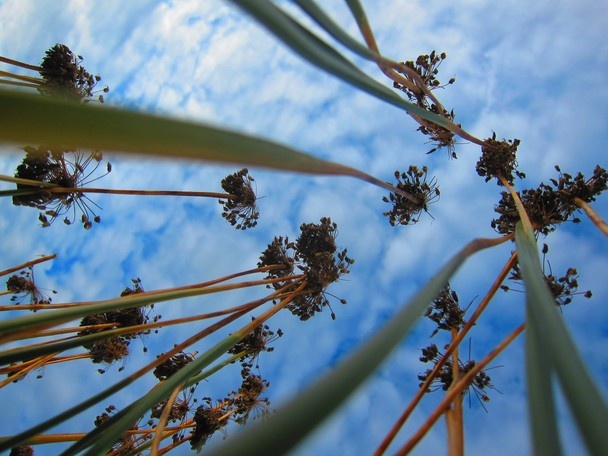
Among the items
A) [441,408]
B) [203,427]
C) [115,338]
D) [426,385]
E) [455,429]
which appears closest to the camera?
[455,429]

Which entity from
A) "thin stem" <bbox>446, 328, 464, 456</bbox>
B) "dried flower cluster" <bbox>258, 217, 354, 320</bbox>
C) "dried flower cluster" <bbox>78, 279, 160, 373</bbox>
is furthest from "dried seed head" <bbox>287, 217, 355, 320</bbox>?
"thin stem" <bbox>446, 328, 464, 456</bbox>

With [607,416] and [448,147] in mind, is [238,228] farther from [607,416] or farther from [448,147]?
[607,416]

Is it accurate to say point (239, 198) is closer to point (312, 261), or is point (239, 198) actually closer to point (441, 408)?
point (312, 261)

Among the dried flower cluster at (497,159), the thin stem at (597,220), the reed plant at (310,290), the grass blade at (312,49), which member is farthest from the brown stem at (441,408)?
the dried flower cluster at (497,159)

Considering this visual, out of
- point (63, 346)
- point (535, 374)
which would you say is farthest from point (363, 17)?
point (63, 346)

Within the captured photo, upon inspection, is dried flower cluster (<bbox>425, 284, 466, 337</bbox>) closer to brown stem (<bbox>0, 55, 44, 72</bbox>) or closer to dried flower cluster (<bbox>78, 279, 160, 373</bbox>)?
dried flower cluster (<bbox>78, 279, 160, 373</bbox>)

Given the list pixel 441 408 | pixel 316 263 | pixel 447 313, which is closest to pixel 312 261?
pixel 316 263

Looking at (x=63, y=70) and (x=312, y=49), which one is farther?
(x=63, y=70)
